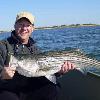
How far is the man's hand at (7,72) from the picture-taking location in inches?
234

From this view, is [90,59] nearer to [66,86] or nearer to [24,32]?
[24,32]

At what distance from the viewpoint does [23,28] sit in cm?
651

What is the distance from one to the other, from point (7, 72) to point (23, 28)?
0.96m

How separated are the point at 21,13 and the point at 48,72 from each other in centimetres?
119

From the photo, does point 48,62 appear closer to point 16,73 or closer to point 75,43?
point 16,73

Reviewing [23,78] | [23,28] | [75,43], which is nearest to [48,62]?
[23,78]

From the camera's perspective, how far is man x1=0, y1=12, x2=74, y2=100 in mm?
6273

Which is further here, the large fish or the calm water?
the calm water

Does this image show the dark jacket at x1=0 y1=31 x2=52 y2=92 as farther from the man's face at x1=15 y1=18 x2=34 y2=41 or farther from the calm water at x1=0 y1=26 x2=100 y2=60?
the calm water at x1=0 y1=26 x2=100 y2=60

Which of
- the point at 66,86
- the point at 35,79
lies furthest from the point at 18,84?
the point at 66,86

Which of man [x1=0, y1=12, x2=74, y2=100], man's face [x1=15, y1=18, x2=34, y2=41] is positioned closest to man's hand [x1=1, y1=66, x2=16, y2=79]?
man [x1=0, y1=12, x2=74, y2=100]

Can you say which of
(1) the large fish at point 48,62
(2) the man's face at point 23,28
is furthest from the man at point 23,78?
(1) the large fish at point 48,62

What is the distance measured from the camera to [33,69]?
245 inches

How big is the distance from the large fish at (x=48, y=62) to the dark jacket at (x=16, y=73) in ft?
0.83
